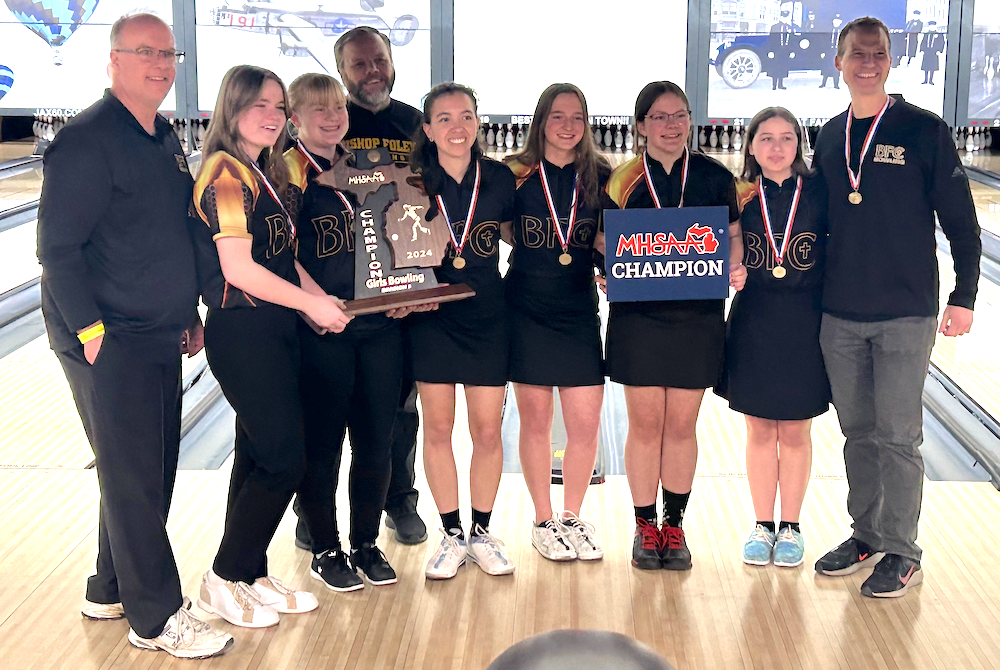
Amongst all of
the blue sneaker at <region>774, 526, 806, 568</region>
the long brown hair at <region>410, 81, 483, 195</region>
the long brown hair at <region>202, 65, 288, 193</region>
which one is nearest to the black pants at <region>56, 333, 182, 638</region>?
Answer: the long brown hair at <region>202, 65, 288, 193</region>

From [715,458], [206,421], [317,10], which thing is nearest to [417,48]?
[317,10]

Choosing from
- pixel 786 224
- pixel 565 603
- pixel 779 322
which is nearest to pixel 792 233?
pixel 786 224

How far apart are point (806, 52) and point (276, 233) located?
4644 millimetres

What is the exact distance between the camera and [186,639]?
1.83 metres

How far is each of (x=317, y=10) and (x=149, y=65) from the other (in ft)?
14.0

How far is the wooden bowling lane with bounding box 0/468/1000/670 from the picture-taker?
1.83 meters

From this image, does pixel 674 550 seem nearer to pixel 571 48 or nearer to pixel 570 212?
pixel 570 212

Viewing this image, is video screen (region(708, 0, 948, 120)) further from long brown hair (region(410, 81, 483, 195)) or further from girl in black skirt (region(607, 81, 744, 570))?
long brown hair (region(410, 81, 483, 195))

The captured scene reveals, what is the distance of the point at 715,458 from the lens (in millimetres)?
2941

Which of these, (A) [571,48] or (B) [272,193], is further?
(A) [571,48]

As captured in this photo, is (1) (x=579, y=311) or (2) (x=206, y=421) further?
(2) (x=206, y=421)

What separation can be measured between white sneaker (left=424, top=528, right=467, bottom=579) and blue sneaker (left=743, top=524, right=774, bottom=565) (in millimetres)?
610

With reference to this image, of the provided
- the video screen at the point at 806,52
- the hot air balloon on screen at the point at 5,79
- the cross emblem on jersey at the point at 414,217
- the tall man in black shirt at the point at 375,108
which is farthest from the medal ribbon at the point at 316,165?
the hot air balloon on screen at the point at 5,79

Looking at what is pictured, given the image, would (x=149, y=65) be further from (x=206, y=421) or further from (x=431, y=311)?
(x=206, y=421)
